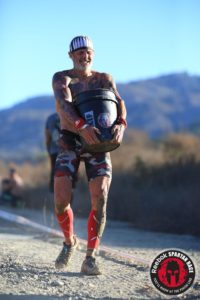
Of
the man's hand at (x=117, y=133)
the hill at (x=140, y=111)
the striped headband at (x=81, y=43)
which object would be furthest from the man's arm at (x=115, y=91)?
the hill at (x=140, y=111)

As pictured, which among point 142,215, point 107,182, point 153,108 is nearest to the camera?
point 107,182

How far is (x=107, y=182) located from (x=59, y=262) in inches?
33.5

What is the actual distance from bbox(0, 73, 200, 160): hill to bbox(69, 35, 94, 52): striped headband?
332ft

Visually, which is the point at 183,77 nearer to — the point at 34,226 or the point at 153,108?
the point at 153,108

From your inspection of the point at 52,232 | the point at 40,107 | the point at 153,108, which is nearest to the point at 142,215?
the point at 52,232

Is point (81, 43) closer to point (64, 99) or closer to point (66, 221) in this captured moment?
point (64, 99)

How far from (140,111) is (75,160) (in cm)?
12611

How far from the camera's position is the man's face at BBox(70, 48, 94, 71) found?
656cm

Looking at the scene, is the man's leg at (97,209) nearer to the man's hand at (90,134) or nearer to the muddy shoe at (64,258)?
the muddy shoe at (64,258)

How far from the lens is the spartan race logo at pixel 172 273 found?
5230mm

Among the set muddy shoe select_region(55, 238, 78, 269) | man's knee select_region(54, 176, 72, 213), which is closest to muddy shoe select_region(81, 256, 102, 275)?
muddy shoe select_region(55, 238, 78, 269)

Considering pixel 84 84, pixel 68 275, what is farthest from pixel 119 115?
pixel 68 275

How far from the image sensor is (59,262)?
6.29 m

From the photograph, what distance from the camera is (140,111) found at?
132 meters
